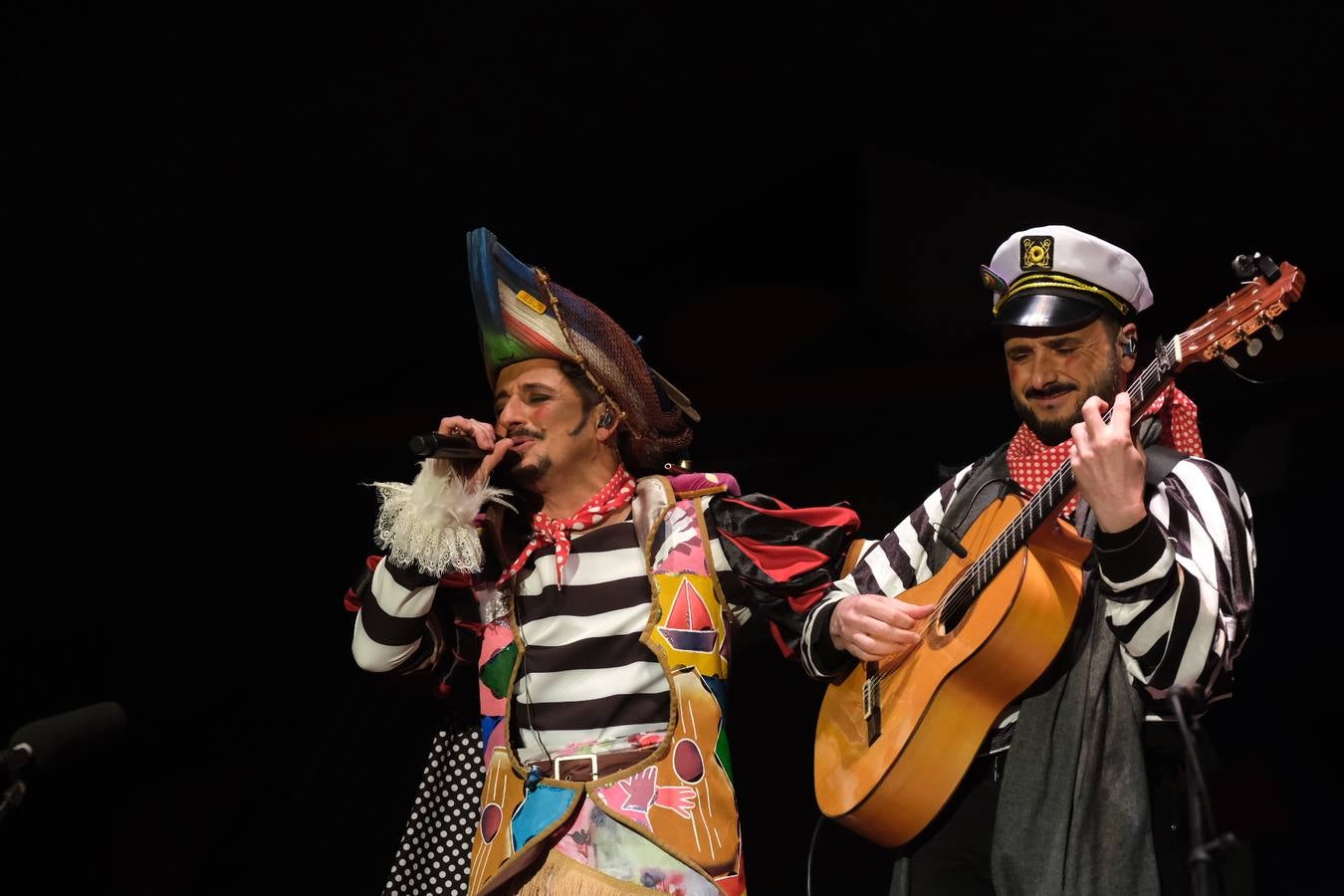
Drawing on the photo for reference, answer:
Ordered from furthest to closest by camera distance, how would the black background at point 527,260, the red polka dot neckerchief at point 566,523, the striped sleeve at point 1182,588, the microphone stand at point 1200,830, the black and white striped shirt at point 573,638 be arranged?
1. the black background at point 527,260
2. the red polka dot neckerchief at point 566,523
3. the black and white striped shirt at point 573,638
4. the striped sleeve at point 1182,588
5. the microphone stand at point 1200,830

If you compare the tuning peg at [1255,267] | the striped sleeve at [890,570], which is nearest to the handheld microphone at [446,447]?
the striped sleeve at [890,570]

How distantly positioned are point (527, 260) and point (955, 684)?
2.33 meters

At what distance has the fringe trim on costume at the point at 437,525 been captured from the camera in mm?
2672

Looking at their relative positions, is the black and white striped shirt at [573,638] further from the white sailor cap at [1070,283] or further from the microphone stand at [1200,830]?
the microphone stand at [1200,830]

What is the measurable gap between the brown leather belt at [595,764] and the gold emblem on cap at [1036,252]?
1.16m

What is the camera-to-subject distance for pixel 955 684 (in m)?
2.41

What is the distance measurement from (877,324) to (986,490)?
1.33 meters

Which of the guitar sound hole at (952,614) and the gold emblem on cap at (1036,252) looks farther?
the gold emblem on cap at (1036,252)

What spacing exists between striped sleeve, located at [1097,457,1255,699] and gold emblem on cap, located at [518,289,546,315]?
4.33 ft

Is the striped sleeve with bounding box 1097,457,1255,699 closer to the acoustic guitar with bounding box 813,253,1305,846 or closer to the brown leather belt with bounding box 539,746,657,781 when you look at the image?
the acoustic guitar with bounding box 813,253,1305,846

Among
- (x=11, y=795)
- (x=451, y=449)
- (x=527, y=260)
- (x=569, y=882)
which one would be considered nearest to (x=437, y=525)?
(x=451, y=449)

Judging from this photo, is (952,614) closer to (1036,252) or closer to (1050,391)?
(1050,391)

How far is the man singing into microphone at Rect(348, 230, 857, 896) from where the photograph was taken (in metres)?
2.54

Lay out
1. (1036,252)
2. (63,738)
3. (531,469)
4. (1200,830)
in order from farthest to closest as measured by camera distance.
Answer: (531,469)
(1036,252)
(63,738)
(1200,830)
